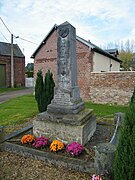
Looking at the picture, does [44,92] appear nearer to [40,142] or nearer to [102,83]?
[40,142]

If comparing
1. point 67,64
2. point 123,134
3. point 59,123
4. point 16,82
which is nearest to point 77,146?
point 59,123

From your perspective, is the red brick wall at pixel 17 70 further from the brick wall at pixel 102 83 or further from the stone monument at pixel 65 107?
the stone monument at pixel 65 107

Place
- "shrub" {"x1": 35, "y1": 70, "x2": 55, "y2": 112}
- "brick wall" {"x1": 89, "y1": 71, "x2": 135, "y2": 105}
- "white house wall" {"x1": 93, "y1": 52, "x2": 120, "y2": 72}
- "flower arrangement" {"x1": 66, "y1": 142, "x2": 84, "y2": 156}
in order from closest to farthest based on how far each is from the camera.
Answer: "flower arrangement" {"x1": 66, "y1": 142, "x2": 84, "y2": 156}, "shrub" {"x1": 35, "y1": 70, "x2": 55, "y2": 112}, "brick wall" {"x1": 89, "y1": 71, "x2": 135, "y2": 105}, "white house wall" {"x1": 93, "y1": 52, "x2": 120, "y2": 72}

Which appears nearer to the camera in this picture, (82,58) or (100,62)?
(82,58)

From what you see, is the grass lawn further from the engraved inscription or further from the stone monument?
the engraved inscription

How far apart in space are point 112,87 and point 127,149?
9.82m

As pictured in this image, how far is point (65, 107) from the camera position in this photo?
186 inches

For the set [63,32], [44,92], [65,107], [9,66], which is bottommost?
[65,107]

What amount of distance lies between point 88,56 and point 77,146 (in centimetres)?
991

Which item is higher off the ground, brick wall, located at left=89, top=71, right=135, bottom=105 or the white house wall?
the white house wall

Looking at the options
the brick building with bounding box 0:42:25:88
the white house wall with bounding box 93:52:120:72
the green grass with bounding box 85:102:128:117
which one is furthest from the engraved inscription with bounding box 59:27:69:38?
the brick building with bounding box 0:42:25:88

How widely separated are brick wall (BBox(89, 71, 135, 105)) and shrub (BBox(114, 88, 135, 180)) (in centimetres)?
947

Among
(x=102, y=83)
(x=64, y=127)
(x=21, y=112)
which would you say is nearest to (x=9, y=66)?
(x=102, y=83)

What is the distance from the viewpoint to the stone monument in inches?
171
